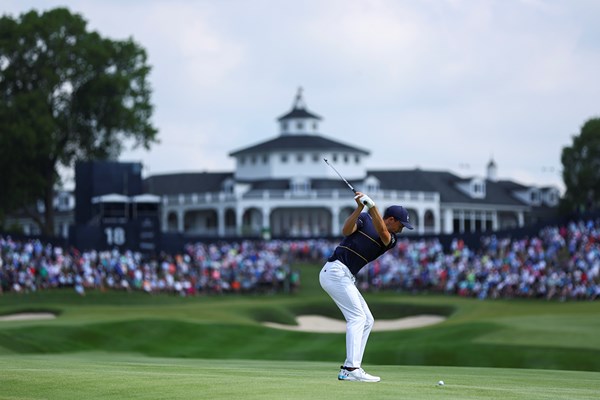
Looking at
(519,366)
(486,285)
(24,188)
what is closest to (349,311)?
(519,366)

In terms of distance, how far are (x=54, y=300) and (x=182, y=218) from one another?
196 ft

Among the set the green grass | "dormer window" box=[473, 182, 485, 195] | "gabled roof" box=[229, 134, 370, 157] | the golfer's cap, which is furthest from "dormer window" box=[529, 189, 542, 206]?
the golfer's cap

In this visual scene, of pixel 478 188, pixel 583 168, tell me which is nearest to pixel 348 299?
pixel 583 168

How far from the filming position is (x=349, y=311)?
16.1 meters

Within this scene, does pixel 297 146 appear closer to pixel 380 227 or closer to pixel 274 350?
pixel 274 350

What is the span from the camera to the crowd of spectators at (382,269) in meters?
51.0

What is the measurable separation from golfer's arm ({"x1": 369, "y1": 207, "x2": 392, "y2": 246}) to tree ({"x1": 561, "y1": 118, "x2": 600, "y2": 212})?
315 feet

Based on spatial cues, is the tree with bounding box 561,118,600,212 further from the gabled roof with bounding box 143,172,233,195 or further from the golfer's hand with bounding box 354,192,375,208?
the golfer's hand with bounding box 354,192,375,208

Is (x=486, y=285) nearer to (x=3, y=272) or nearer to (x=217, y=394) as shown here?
(x=3, y=272)

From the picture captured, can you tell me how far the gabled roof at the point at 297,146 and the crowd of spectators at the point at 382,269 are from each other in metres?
45.8

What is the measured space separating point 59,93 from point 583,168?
159 feet

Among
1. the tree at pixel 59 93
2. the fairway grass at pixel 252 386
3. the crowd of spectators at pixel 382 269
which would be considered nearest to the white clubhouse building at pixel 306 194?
the tree at pixel 59 93

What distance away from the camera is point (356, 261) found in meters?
16.2

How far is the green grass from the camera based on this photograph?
14586 millimetres
